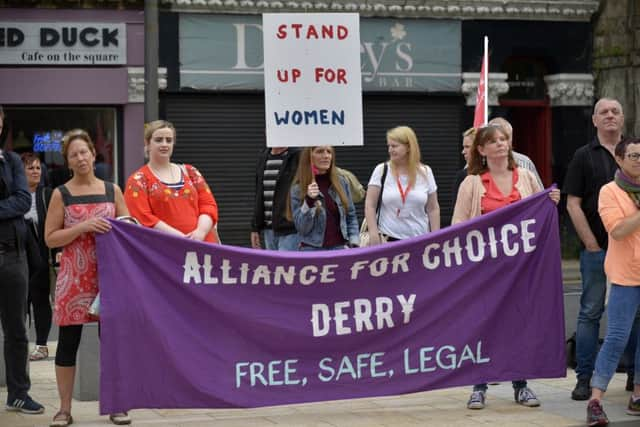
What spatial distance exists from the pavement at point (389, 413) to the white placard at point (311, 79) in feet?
6.14

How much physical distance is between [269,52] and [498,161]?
181 centimetres

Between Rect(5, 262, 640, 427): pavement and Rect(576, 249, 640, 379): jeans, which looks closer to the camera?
Rect(5, 262, 640, 427): pavement

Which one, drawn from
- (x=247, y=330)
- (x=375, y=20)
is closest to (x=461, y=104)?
(x=375, y=20)

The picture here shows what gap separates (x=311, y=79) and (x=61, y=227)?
2.27m

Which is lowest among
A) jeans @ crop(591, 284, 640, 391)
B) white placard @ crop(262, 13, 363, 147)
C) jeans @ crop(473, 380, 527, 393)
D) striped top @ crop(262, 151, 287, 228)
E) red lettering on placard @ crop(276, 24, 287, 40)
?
jeans @ crop(473, 380, 527, 393)

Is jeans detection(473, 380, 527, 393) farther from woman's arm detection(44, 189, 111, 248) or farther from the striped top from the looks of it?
woman's arm detection(44, 189, 111, 248)

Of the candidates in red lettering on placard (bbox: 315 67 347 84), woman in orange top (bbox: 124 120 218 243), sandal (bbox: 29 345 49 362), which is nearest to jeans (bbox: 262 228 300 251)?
woman in orange top (bbox: 124 120 218 243)

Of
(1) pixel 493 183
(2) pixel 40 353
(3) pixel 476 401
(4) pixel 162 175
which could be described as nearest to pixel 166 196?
(4) pixel 162 175

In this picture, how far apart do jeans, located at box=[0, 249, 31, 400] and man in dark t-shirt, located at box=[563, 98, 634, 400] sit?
3.57 metres

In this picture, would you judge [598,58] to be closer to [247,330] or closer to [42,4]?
[42,4]

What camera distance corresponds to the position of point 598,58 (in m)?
23.0

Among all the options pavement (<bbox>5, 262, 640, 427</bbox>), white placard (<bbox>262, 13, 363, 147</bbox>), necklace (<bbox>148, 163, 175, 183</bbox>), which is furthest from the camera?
white placard (<bbox>262, 13, 363, 147</bbox>)

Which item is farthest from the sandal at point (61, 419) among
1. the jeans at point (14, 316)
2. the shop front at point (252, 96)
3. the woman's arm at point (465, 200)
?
the shop front at point (252, 96)

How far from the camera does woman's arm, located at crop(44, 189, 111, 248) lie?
759 cm
